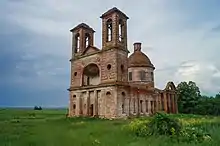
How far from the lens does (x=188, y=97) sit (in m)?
57.2

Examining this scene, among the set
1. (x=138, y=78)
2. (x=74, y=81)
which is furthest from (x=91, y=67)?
(x=138, y=78)

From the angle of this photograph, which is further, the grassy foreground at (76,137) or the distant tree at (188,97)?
the distant tree at (188,97)

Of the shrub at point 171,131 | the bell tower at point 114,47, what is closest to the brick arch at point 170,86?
the bell tower at point 114,47

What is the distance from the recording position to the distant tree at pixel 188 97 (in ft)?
185

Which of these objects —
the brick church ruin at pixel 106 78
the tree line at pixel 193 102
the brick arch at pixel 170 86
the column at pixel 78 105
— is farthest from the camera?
the tree line at pixel 193 102

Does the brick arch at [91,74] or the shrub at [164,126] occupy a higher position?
the brick arch at [91,74]

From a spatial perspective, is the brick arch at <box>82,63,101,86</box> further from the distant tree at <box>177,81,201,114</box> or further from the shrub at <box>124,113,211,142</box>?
the distant tree at <box>177,81,201,114</box>

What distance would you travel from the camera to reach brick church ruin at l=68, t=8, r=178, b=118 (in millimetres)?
31781

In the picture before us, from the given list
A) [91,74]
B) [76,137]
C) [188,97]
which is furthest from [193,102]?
[76,137]

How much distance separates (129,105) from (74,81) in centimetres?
944

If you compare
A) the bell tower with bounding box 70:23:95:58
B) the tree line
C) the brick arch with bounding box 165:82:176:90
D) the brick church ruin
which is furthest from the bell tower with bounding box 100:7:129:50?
the tree line

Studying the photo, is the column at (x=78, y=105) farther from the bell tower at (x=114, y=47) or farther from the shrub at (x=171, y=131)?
the shrub at (x=171, y=131)

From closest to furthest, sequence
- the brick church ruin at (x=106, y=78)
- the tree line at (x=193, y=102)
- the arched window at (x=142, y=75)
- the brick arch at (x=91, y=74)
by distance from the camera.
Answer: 1. the brick church ruin at (x=106, y=78)
2. the brick arch at (x=91, y=74)
3. the arched window at (x=142, y=75)
4. the tree line at (x=193, y=102)

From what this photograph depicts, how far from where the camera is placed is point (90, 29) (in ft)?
130
